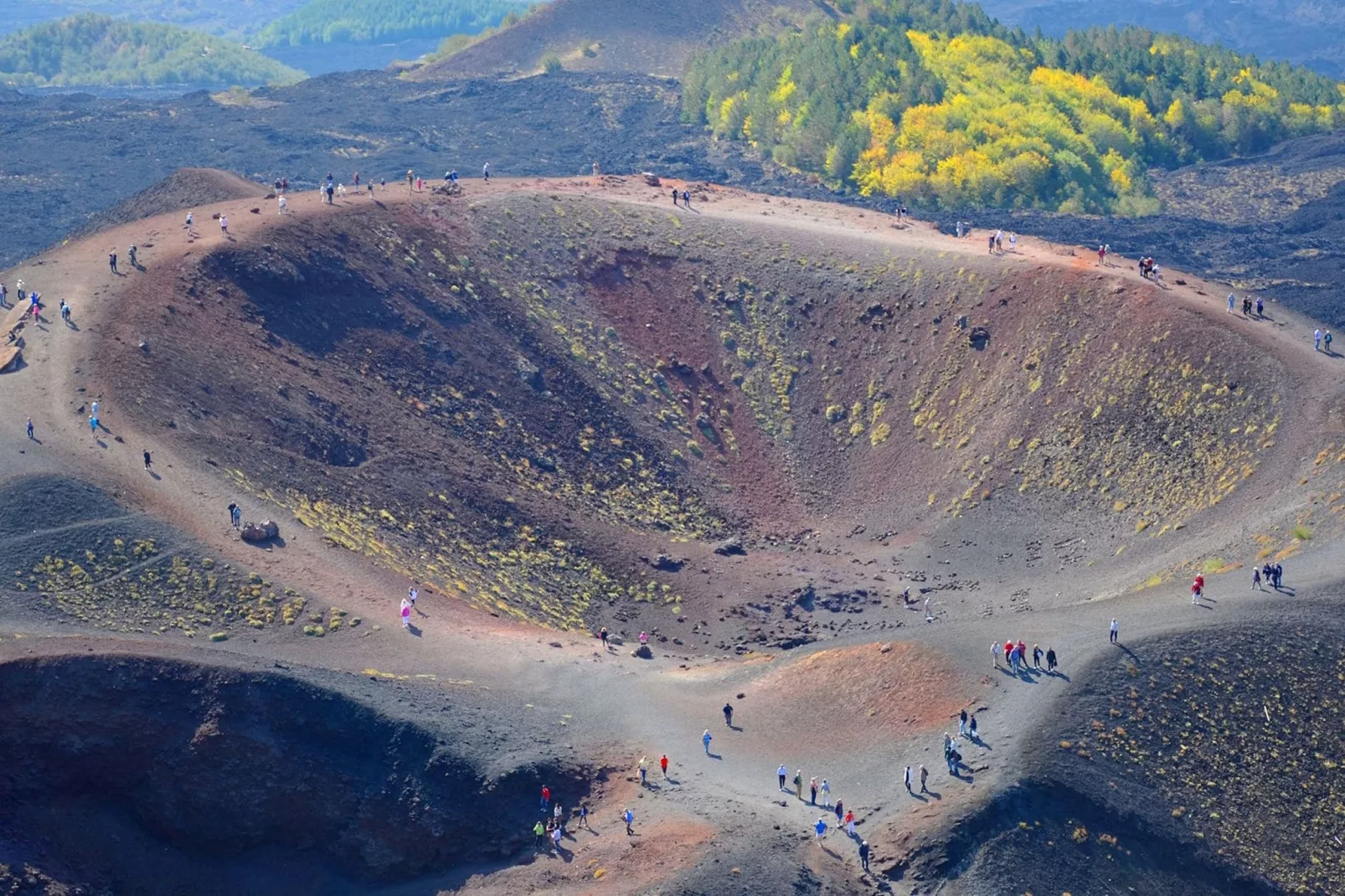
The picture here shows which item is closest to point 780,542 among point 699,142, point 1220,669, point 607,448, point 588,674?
point 607,448

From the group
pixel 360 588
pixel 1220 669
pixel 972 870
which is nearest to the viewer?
pixel 972 870

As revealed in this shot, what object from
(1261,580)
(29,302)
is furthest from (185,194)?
(1261,580)

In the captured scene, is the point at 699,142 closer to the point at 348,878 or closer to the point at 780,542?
the point at 780,542

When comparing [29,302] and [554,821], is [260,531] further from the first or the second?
[29,302]

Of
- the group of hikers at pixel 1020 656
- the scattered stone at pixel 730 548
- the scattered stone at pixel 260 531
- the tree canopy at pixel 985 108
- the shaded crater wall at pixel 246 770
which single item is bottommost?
the scattered stone at pixel 730 548

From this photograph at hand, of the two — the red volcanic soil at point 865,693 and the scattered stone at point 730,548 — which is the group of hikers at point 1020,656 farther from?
the scattered stone at point 730,548

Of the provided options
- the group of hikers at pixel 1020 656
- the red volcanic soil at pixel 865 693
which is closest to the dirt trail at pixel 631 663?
the red volcanic soil at pixel 865 693
